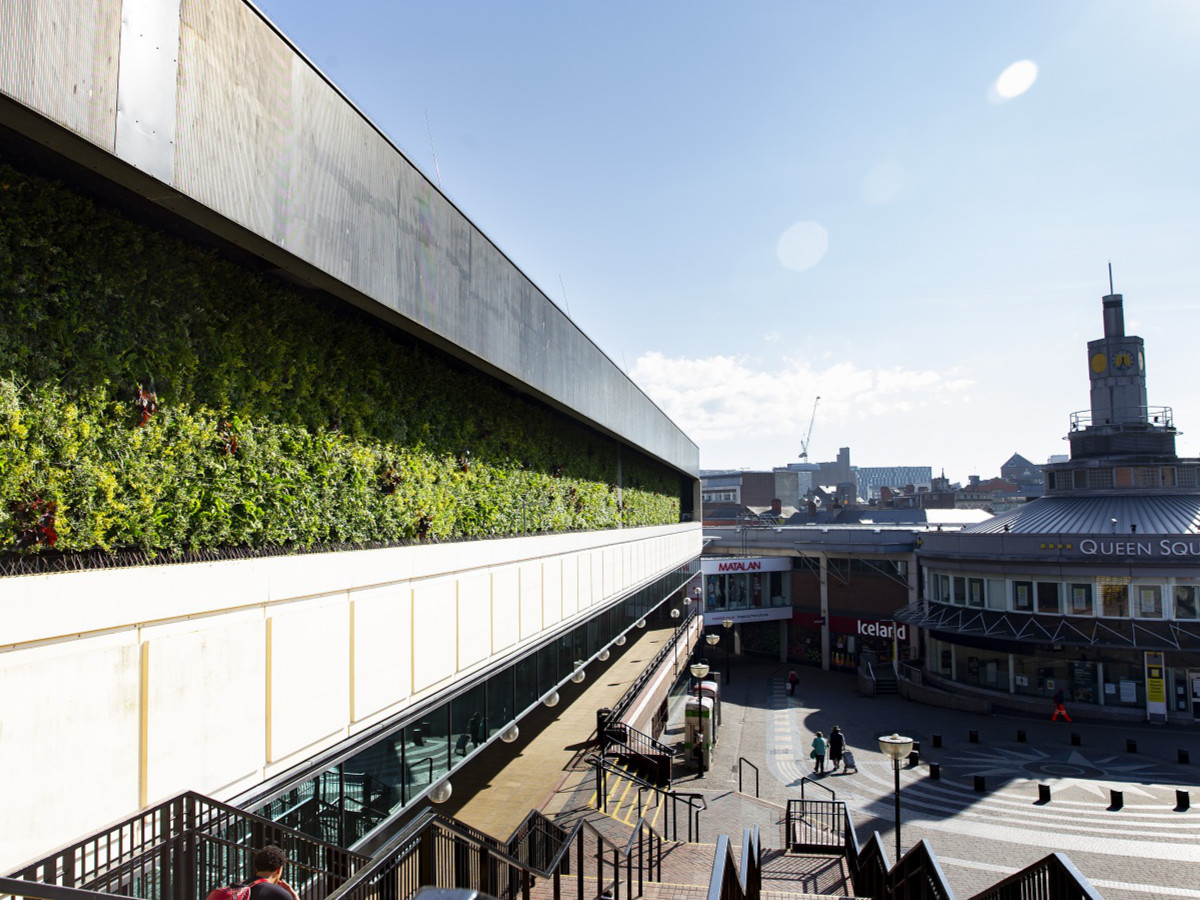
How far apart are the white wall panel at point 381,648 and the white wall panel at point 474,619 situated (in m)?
1.61

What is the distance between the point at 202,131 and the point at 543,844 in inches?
410

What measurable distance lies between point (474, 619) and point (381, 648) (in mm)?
2826

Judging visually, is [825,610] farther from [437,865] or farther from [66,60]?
[66,60]

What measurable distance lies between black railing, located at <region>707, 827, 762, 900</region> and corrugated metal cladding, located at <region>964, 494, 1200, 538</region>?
3018 cm

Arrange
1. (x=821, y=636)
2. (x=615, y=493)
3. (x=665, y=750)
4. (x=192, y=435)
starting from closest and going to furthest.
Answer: (x=192, y=435)
(x=665, y=750)
(x=615, y=493)
(x=821, y=636)

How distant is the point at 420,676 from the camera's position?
1027 centimetres

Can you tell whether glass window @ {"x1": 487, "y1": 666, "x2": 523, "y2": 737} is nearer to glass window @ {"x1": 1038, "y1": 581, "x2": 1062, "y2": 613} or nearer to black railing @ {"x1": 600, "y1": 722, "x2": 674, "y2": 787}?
black railing @ {"x1": 600, "y1": 722, "x2": 674, "y2": 787}

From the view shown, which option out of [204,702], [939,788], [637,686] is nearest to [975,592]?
[939,788]

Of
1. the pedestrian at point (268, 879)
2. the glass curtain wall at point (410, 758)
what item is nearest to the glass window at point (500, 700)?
the glass curtain wall at point (410, 758)

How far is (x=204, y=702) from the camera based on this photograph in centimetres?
664

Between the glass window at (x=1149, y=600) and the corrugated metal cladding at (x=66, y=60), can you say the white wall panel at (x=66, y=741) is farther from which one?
the glass window at (x=1149, y=600)

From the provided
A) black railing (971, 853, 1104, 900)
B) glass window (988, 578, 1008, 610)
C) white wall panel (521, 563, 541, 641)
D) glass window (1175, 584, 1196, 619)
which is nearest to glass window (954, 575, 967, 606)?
glass window (988, 578, 1008, 610)

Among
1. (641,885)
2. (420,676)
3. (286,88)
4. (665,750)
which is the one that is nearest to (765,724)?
(665,750)

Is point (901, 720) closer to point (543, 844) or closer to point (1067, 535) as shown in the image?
point (1067, 535)
